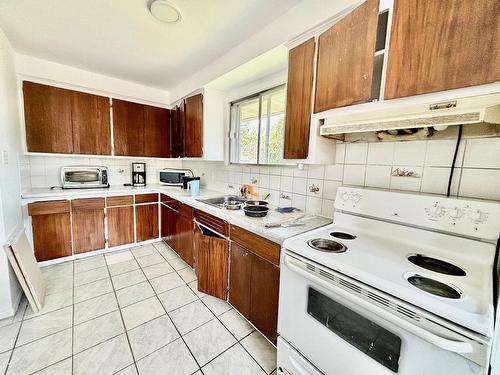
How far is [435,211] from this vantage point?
1050mm

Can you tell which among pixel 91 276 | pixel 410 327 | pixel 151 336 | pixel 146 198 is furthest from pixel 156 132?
pixel 410 327

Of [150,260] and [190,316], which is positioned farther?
[150,260]

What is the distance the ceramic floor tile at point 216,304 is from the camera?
1.81 m

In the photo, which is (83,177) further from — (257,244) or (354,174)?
(354,174)

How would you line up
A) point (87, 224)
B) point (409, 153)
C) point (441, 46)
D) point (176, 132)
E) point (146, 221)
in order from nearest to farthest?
point (441, 46) < point (409, 153) < point (87, 224) < point (146, 221) < point (176, 132)

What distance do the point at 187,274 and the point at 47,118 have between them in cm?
253

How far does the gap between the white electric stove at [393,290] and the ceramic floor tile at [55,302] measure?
1960 mm

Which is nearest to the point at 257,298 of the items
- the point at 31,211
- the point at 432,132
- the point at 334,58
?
the point at 432,132

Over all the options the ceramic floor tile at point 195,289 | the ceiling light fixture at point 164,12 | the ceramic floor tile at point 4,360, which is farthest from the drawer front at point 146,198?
the ceiling light fixture at point 164,12

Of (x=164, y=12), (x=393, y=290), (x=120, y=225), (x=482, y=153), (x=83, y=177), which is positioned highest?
(x=164, y=12)

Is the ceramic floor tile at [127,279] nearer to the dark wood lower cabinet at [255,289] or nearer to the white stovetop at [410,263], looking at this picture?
the dark wood lower cabinet at [255,289]

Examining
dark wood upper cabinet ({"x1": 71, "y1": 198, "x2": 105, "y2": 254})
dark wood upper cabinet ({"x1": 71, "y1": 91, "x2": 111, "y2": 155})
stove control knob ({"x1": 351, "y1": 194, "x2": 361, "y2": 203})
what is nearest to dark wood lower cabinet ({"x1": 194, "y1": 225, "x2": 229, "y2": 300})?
stove control knob ({"x1": 351, "y1": 194, "x2": 361, "y2": 203})

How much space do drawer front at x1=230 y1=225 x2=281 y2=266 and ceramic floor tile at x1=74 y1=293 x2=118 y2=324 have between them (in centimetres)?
129

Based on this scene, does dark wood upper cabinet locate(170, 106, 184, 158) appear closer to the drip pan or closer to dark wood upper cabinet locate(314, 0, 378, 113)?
dark wood upper cabinet locate(314, 0, 378, 113)
